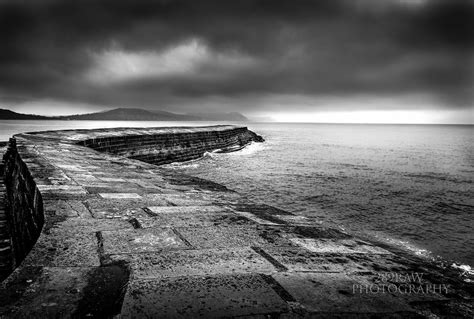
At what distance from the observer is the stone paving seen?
5.10ft

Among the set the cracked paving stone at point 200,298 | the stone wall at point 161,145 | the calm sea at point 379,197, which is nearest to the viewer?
the cracked paving stone at point 200,298

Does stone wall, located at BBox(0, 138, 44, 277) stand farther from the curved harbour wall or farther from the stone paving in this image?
the stone paving

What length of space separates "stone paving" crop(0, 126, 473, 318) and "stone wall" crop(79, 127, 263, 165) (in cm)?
1048

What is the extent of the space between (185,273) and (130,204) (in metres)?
2.01

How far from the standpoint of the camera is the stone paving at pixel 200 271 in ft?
5.10

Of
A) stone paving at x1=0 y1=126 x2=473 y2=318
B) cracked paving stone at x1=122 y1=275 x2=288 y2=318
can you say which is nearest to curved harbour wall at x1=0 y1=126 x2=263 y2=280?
stone paving at x1=0 y1=126 x2=473 y2=318

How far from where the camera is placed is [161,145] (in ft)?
56.6

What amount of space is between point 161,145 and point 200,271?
15.9 meters

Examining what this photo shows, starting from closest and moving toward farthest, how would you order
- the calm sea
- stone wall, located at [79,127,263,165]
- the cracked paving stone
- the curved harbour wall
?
the cracked paving stone < the curved harbour wall < the calm sea < stone wall, located at [79,127,263,165]

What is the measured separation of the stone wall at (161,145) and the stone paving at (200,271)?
1048 centimetres

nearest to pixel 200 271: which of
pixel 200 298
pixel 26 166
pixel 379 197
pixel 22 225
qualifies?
pixel 200 298

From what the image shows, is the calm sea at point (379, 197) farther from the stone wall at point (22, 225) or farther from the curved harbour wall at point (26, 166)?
the stone wall at point (22, 225)

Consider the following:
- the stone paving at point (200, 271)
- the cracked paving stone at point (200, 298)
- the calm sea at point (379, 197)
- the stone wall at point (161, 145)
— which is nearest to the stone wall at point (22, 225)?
the stone paving at point (200, 271)

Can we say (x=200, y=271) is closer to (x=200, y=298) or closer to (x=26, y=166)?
(x=200, y=298)
